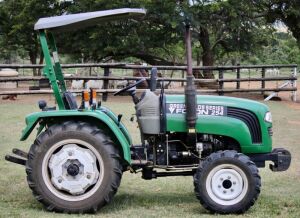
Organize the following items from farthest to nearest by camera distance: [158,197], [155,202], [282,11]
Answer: [282,11] → [158,197] → [155,202]

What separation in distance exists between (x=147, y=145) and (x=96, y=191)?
736 mm

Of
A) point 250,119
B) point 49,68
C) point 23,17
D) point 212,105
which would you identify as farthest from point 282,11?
point 49,68

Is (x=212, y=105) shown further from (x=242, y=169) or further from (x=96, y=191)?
(x=96, y=191)

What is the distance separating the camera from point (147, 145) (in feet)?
17.7

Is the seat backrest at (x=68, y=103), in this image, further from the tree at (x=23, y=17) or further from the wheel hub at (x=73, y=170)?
the tree at (x=23, y=17)

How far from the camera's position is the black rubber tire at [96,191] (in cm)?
497

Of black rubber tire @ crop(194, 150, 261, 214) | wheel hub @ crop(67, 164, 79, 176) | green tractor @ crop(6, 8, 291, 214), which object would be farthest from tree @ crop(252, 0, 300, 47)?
wheel hub @ crop(67, 164, 79, 176)

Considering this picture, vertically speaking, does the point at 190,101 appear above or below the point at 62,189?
above

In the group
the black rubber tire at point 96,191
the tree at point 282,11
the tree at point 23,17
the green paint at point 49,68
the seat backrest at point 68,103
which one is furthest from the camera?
the tree at point 23,17

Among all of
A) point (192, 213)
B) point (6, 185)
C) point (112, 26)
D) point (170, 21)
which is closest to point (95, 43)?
point (112, 26)

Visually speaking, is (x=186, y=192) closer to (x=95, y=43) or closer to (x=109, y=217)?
(x=109, y=217)

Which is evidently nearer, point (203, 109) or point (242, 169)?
point (242, 169)

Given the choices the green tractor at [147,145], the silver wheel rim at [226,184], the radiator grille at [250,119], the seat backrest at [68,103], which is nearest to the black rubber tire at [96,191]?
the green tractor at [147,145]

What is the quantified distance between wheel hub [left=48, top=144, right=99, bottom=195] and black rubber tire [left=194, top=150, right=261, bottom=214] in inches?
38.5
